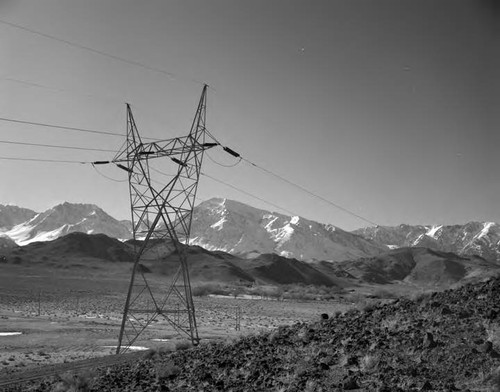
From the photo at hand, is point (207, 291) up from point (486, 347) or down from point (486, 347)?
down

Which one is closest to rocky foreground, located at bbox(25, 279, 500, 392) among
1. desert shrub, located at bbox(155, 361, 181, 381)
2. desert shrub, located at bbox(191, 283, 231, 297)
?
desert shrub, located at bbox(155, 361, 181, 381)

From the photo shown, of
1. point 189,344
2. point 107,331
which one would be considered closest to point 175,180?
point 189,344

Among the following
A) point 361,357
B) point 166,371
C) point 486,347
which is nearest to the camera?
point 486,347

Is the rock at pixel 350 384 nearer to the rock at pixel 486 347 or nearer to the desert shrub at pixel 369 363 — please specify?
the desert shrub at pixel 369 363

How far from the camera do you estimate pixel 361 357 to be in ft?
39.1

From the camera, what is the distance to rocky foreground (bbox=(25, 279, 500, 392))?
10047 millimetres

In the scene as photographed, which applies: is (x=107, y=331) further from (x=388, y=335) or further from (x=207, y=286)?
(x=207, y=286)

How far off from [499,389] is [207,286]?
121m

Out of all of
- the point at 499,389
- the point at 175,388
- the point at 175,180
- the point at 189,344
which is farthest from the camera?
the point at 175,180

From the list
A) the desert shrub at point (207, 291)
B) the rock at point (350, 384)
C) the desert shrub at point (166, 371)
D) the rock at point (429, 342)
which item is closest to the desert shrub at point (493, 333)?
the rock at point (429, 342)

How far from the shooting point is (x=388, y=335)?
13453 mm

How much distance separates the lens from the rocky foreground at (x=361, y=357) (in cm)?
1005

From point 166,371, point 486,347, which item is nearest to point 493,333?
point 486,347

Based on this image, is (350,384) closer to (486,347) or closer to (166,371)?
(486,347)
